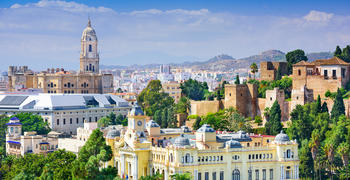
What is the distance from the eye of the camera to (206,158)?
50.4 metres

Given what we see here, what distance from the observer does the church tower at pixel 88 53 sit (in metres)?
116

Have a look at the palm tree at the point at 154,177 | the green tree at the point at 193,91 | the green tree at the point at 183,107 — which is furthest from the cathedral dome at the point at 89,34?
the palm tree at the point at 154,177

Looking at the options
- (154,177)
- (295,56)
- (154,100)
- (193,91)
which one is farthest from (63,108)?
(154,177)

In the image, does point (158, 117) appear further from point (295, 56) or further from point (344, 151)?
point (344, 151)

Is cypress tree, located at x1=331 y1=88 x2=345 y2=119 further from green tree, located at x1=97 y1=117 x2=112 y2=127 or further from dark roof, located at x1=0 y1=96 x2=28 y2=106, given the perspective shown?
dark roof, located at x1=0 y1=96 x2=28 y2=106

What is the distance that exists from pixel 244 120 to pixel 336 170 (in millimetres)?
14274

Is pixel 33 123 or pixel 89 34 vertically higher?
pixel 89 34

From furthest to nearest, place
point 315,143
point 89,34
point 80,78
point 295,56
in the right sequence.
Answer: point 89,34, point 80,78, point 295,56, point 315,143

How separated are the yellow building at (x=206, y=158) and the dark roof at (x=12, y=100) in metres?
37.7

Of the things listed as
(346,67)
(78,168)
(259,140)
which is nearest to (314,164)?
(259,140)

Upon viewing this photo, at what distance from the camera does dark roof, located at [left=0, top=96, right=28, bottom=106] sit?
3495 inches

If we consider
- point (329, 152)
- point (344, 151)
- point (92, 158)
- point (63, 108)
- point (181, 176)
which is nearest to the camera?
point (181, 176)

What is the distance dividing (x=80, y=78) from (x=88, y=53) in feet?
24.7

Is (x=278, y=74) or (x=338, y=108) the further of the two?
(x=278, y=74)
